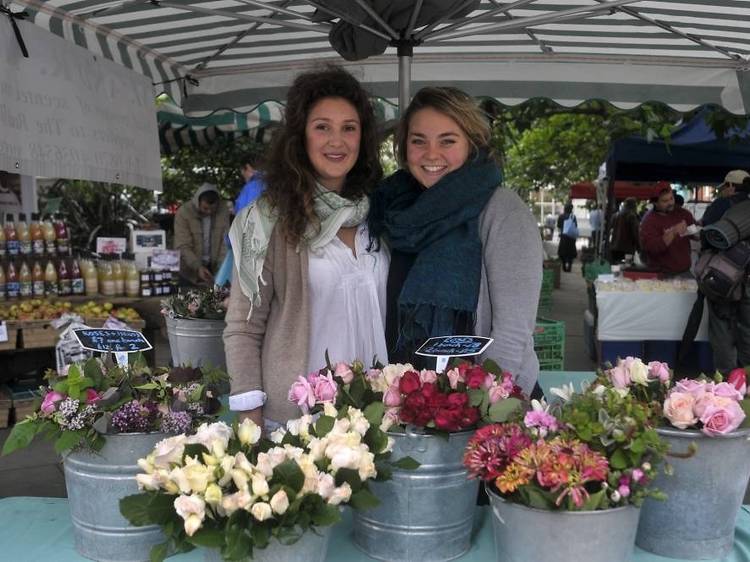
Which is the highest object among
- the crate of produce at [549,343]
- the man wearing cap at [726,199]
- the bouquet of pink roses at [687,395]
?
the man wearing cap at [726,199]

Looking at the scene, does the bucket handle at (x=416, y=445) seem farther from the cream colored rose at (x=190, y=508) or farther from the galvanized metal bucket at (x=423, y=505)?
the cream colored rose at (x=190, y=508)

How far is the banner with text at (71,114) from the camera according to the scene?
2998mm

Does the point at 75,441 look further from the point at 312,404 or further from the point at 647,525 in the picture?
the point at 647,525

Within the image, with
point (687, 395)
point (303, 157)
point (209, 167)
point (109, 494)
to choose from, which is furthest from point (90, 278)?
point (209, 167)

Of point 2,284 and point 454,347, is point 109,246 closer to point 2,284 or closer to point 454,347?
point 2,284

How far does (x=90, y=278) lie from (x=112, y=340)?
3556mm

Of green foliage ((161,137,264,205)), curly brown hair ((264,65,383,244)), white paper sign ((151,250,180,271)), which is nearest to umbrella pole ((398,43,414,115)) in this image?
curly brown hair ((264,65,383,244))

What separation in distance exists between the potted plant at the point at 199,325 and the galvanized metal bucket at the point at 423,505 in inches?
55.4

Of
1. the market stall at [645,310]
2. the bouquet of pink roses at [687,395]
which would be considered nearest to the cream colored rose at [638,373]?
the bouquet of pink roses at [687,395]

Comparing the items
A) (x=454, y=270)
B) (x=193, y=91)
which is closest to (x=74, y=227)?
(x=193, y=91)

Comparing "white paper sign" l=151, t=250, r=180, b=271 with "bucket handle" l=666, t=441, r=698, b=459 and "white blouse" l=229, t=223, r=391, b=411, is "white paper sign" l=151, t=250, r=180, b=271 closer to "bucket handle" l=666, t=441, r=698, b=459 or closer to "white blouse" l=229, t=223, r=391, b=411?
"white blouse" l=229, t=223, r=391, b=411

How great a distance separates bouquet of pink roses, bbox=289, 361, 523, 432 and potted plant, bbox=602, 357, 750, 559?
29cm

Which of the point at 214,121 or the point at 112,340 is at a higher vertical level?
the point at 214,121

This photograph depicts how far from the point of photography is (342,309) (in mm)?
1992
